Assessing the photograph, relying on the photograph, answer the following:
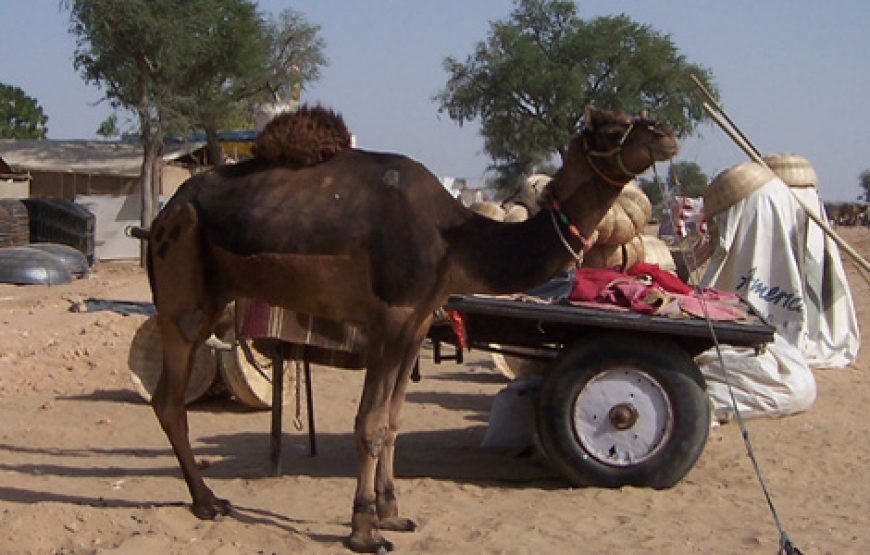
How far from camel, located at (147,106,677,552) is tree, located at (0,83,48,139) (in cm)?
7061

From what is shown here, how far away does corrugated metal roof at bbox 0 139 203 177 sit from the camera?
119 feet

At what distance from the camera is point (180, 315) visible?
634 centimetres

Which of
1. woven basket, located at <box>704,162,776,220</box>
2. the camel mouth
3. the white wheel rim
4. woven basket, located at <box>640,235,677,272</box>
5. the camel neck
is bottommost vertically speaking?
the white wheel rim

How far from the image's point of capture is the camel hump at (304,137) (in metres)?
6.13

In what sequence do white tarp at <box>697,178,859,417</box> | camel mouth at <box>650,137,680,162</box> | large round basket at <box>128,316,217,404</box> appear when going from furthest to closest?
white tarp at <box>697,178,859,417</box> < large round basket at <box>128,316,217,404</box> < camel mouth at <box>650,137,680,162</box>

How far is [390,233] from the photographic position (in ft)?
19.2

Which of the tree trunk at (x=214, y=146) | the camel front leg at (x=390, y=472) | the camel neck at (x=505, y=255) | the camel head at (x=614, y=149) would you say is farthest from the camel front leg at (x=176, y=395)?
the tree trunk at (x=214, y=146)

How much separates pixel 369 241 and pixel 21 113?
7588cm

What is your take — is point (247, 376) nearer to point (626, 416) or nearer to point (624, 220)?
point (624, 220)

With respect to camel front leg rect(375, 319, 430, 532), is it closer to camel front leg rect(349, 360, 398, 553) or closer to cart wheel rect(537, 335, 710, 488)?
camel front leg rect(349, 360, 398, 553)

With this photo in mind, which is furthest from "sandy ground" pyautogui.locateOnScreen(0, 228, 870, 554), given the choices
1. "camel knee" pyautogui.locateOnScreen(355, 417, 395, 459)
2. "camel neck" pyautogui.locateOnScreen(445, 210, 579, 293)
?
"camel neck" pyautogui.locateOnScreen(445, 210, 579, 293)

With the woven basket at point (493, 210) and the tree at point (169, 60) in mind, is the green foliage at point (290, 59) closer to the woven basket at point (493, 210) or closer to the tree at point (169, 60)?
the tree at point (169, 60)

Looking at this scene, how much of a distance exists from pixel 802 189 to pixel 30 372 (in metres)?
9.34

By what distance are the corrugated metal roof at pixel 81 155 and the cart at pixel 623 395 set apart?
3040 centimetres
